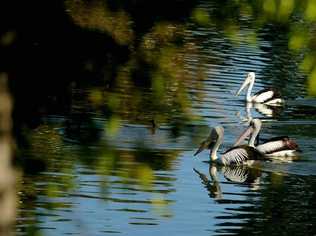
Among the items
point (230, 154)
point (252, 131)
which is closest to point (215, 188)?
point (230, 154)

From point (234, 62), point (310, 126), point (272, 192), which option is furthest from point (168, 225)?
point (234, 62)

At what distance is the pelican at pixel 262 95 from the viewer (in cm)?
2631

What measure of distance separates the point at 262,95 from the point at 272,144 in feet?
19.3

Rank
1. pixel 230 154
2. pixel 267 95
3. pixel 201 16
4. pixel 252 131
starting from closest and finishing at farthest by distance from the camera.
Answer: pixel 201 16, pixel 230 154, pixel 252 131, pixel 267 95

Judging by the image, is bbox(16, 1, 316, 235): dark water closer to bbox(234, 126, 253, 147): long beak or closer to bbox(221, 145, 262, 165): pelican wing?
bbox(221, 145, 262, 165): pelican wing

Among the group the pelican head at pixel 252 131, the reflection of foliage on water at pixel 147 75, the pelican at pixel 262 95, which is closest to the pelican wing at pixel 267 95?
the pelican at pixel 262 95

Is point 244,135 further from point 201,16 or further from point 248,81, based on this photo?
point 201,16

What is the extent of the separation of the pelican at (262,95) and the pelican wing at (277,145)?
4.44m

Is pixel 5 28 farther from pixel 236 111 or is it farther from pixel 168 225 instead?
pixel 236 111

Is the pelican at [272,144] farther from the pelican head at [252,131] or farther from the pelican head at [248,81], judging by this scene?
the pelican head at [248,81]

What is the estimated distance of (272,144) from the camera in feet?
69.3

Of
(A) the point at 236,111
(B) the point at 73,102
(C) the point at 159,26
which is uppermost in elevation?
(C) the point at 159,26

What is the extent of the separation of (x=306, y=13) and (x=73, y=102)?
1.29 metres

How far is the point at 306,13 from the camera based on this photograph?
355 centimetres
